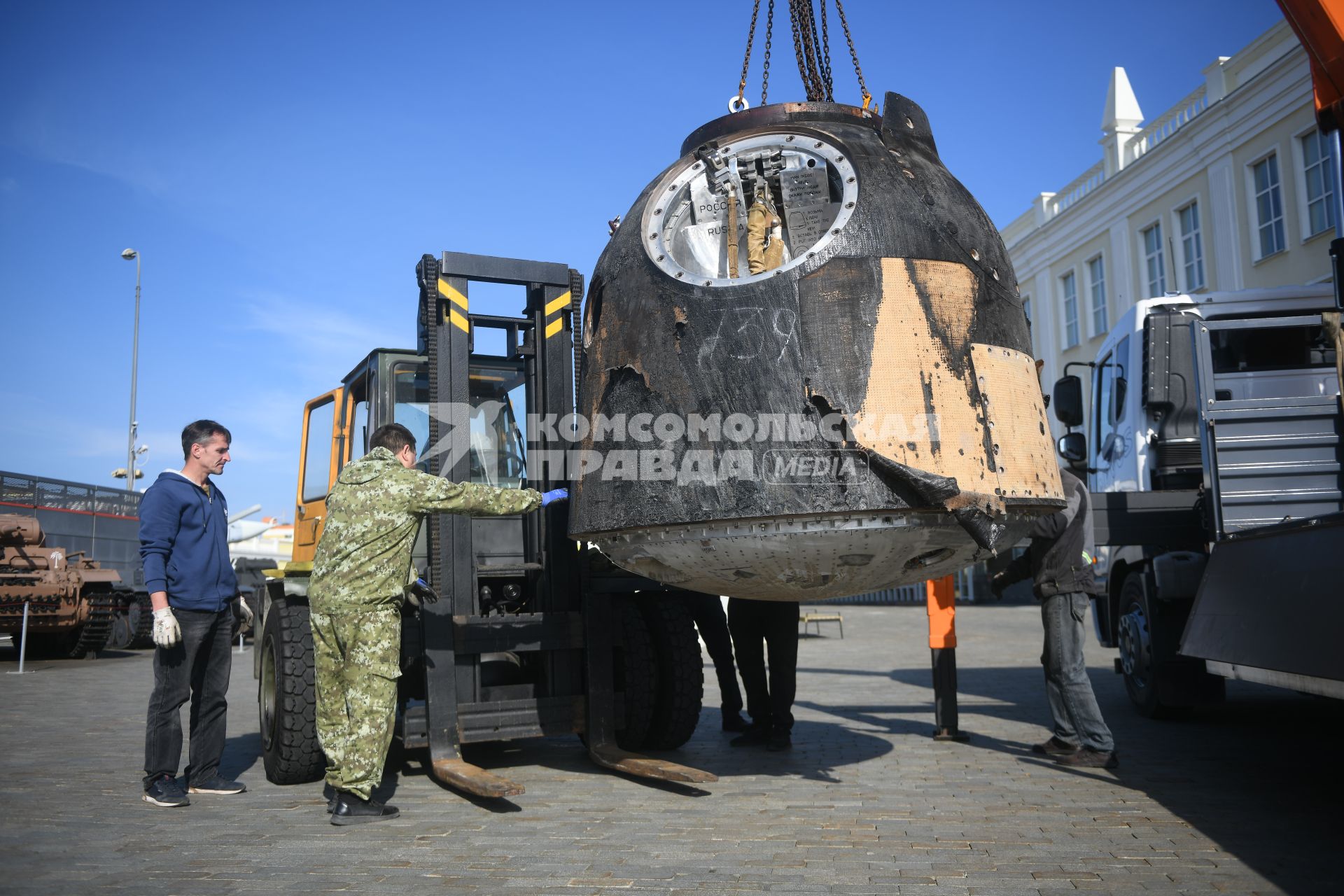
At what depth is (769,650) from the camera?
6.88 meters

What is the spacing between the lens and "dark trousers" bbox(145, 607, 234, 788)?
5387mm

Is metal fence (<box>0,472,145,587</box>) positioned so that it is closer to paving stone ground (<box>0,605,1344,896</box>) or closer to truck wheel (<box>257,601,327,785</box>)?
paving stone ground (<box>0,605,1344,896</box>)

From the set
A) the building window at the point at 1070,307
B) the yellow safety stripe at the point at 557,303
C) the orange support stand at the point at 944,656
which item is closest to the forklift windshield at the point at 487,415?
the yellow safety stripe at the point at 557,303

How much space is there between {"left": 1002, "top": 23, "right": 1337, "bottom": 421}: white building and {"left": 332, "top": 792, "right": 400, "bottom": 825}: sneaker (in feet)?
50.1

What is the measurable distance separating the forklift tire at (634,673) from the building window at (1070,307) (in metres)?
24.3

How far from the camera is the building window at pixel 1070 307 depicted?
27984 mm

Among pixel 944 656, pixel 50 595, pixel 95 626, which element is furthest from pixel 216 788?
pixel 95 626

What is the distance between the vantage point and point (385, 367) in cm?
671

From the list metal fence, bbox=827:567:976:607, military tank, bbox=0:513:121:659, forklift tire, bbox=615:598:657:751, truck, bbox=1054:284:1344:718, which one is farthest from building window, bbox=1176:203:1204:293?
military tank, bbox=0:513:121:659

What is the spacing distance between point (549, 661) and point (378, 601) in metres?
1.35

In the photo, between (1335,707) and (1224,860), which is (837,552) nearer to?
(1224,860)

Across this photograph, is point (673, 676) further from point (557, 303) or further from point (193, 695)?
point (193, 695)

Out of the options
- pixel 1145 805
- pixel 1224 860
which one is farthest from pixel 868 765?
pixel 1224 860

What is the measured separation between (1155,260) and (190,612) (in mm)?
23969
